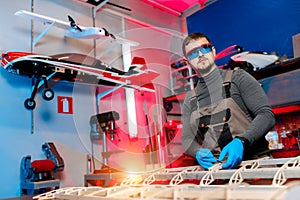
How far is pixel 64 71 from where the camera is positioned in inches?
85.9

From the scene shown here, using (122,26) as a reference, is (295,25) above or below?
below

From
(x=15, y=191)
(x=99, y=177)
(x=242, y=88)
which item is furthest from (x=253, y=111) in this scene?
(x=15, y=191)

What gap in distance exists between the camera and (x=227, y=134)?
1.31 metres

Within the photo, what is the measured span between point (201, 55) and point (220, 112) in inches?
11.6

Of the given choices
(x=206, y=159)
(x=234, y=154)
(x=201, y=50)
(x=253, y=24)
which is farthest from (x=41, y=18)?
(x=253, y=24)

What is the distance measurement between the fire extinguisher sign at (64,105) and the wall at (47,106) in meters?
0.03

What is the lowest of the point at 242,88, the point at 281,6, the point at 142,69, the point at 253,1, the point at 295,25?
the point at 242,88

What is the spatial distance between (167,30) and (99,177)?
7.40ft

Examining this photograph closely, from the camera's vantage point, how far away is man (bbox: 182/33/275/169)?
116 cm

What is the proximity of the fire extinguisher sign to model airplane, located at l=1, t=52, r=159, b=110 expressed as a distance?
21 cm

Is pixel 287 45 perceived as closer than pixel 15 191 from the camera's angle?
No

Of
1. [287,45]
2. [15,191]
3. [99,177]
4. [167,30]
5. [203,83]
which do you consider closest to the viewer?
[203,83]

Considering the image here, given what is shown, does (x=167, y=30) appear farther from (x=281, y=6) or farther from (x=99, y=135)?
(x=99, y=135)

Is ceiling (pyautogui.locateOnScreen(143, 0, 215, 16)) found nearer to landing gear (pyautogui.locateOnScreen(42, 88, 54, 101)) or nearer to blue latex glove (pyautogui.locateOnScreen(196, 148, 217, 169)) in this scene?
landing gear (pyautogui.locateOnScreen(42, 88, 54, 101))
